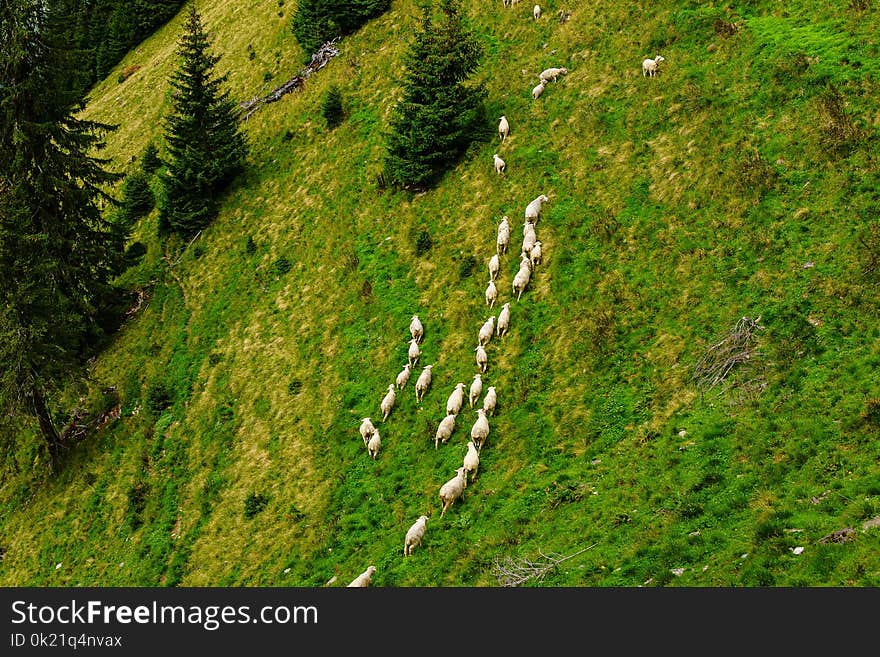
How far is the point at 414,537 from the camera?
1809cm

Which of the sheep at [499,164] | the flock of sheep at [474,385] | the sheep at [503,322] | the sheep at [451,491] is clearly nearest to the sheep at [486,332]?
the flock of sheep at [474,385]

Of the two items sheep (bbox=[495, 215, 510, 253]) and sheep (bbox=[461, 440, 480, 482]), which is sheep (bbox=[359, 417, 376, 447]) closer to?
sheep (bbox=[461, 440, 480, 482])

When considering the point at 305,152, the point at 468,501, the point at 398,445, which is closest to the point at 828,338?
the point at 468,501

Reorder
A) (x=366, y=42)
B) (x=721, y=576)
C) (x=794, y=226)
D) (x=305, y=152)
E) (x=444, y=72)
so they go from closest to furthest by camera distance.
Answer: (x=721, y=576) → (x=794, y=226) → (x=444, y=72) → (x=305, y=152) → (x=366, y=42)

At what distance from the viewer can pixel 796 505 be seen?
12195mm

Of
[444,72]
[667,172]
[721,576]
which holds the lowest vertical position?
[667,172]

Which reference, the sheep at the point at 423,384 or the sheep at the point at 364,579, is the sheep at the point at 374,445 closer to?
the sheep at the point at 423,384

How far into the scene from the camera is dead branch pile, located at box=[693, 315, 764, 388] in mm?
16594

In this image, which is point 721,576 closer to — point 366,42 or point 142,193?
point 366,42

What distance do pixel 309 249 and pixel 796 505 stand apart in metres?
28.2

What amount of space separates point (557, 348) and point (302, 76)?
3780 centimetres

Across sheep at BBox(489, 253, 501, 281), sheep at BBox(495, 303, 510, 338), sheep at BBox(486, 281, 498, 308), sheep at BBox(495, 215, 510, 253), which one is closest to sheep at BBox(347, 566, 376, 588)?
sheep at BBox(495, 303, 510, 338)

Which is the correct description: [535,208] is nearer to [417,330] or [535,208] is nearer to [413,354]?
[417,330]

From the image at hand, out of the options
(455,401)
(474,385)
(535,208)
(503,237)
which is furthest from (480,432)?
(535,208)
